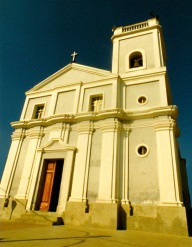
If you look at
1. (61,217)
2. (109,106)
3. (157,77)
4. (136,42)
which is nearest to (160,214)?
(61,217)

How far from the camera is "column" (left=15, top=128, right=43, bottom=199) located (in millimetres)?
11462

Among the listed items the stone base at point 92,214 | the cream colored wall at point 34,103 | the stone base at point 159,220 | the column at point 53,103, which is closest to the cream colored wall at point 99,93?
the column at point 53,103

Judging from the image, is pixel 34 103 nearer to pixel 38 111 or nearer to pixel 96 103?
pixel 38 111

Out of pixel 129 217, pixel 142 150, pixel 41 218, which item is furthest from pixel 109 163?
pixel 41 218

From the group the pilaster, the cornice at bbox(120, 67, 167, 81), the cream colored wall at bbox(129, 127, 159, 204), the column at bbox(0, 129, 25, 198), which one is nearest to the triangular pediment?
the cornice at bbox(120, 67, 167, 81)

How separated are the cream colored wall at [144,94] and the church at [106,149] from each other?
60 millimetres

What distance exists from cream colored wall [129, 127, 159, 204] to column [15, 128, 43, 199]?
6065 millimetres

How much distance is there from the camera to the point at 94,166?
10.7 meters

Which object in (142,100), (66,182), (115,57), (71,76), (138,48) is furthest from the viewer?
(71,76)

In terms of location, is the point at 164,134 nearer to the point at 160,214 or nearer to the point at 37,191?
the point at 160,214

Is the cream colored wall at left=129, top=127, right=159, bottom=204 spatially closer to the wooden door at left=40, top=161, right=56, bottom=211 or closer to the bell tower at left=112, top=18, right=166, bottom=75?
the wooden door at left=40, top=161, right=56, bottom=211

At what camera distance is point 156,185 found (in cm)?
923

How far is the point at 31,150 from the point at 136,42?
1098 cm

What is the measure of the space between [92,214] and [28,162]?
17.7 feet
